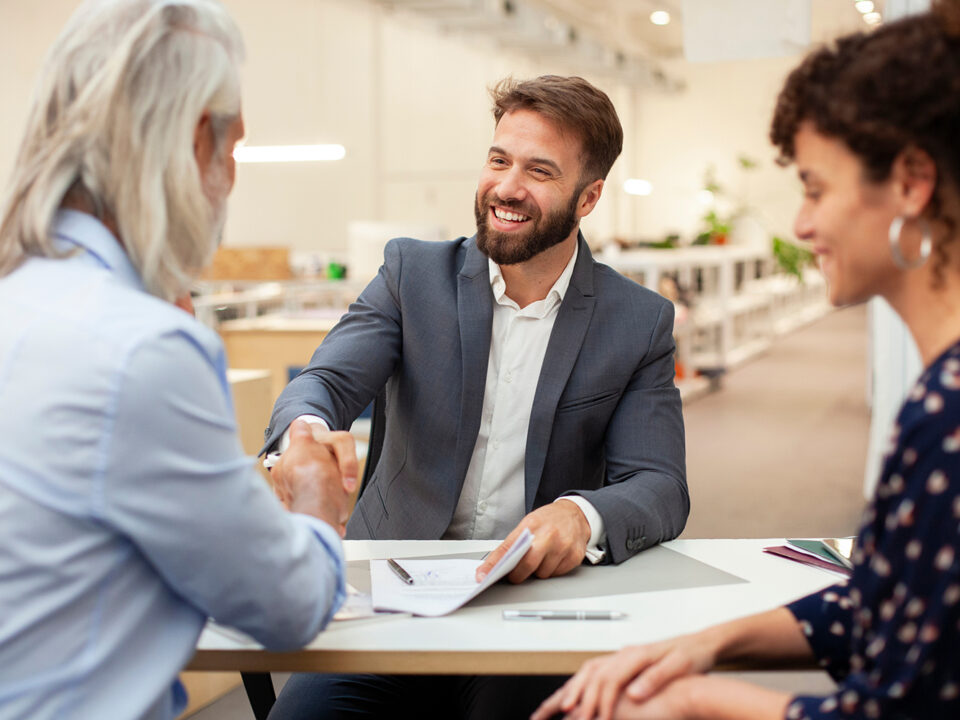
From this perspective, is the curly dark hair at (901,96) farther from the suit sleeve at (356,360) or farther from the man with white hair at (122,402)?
the suit sleeve at (356,360)

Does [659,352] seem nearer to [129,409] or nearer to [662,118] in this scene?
[129,409]

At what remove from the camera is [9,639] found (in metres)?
0.93

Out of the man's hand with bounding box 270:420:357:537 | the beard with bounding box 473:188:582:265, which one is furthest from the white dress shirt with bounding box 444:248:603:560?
the man's hand with bounding box 270:420:357:537

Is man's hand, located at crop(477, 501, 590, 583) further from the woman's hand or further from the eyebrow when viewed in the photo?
the eyebrow

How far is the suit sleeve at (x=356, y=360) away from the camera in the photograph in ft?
6.07

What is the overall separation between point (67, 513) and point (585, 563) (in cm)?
85

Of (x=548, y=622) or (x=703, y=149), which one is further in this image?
(x=703, y=149)

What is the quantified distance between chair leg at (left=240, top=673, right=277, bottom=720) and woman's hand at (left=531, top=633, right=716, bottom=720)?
2.63 feet

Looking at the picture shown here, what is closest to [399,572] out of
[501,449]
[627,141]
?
[501,449]

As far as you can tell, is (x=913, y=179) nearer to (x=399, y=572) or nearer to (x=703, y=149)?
(x=399, y=572)

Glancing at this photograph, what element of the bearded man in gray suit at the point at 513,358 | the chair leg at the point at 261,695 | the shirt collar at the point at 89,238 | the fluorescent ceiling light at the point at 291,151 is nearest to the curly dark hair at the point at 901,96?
the shirt collar at the point at 89,238

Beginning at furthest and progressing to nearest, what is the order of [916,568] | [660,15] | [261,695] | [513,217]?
[660,15]
[513,217]
[261,695]
[916,568]

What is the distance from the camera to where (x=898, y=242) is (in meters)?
0.95

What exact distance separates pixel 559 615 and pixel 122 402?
25.7 inches
